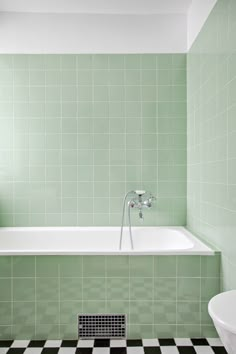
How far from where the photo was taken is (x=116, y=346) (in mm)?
2084

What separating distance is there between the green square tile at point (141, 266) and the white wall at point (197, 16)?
1914mm

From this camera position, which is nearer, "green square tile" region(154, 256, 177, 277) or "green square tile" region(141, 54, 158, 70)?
"green square tile" region(154, 256, 177, 277)

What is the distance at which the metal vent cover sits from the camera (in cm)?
216

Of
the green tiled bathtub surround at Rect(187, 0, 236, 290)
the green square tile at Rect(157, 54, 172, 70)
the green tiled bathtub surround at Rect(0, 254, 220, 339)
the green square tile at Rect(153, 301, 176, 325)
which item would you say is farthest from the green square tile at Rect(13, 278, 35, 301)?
the green square tile at Rect(157, 54, 172, 70)

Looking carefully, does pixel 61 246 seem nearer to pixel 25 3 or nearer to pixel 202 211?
pixel 202 211

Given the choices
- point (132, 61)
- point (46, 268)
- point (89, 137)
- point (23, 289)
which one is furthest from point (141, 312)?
point (132, 61)

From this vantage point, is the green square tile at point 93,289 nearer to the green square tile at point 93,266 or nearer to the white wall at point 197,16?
the green square tile at point 93,266

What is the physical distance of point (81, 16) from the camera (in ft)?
9.93

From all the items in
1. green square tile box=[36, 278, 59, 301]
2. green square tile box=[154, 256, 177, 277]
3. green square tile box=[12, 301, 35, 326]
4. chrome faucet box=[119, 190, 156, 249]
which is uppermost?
chrome faucet box=[119, 190, 156, 249]

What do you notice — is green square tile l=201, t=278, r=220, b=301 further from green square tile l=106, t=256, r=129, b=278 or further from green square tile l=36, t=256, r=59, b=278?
green square tile l=36, t=256, r=59, b=278

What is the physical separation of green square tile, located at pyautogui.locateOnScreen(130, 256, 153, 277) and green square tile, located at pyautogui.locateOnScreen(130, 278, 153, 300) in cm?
3

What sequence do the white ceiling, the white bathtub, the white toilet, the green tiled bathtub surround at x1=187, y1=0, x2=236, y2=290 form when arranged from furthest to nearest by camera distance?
the white bathtub, the white ceiling, the green tiled bathtub surround at x1=187, y1=0, x2=236, y2=290, the white toilet

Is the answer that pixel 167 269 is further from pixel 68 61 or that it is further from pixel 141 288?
pixel 68 61

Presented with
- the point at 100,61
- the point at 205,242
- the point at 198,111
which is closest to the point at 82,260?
the point at 205,242
